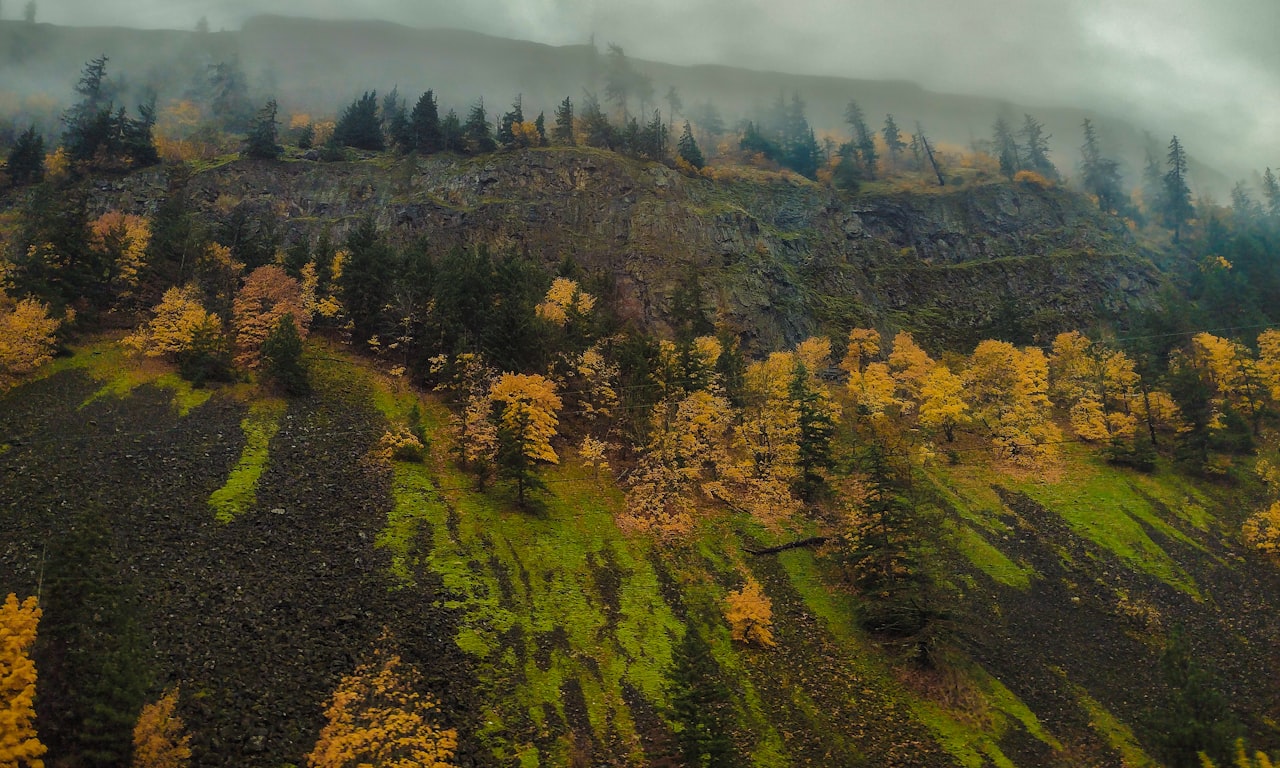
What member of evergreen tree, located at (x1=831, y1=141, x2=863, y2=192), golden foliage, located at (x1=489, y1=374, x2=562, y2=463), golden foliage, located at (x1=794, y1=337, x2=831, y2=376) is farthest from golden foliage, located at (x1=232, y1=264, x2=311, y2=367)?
evergreen tree, located at (x1=831, y1=141, x2=863, y2=192)

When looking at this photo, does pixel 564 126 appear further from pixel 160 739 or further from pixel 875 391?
pixel 160 739

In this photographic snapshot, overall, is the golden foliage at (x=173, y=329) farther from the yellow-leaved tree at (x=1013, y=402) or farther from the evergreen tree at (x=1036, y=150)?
the evergreen tree at (x=1036, y=150)

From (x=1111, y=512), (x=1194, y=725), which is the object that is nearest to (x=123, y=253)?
(x=1194, y=725)

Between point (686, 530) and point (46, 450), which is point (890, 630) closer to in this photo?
point (686, 530)

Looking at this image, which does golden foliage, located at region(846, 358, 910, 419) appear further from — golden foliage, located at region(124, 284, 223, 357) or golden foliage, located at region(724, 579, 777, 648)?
golden foliage, located at region(124, 284, 223, 357)

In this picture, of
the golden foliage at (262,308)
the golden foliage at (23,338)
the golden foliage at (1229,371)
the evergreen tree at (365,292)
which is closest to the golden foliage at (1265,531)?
the golden foliage at (1229,371)
